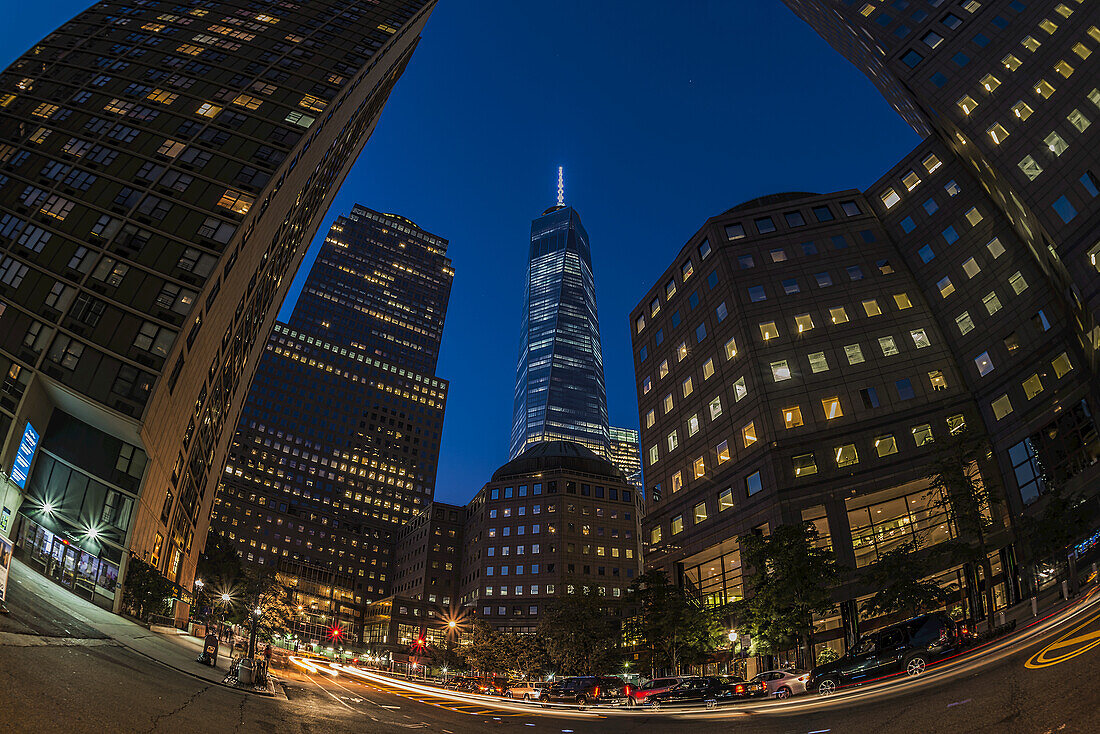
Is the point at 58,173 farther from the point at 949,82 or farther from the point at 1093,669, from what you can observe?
the point at 949,82

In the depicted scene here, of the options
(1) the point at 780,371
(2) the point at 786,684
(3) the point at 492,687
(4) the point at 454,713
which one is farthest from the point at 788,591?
(3) the point at 492,687

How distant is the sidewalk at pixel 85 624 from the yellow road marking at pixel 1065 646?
27.9m

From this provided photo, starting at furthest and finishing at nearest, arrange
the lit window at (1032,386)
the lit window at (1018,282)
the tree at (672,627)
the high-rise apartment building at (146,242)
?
the high-rise apartment building at (146,242), the lit window at (1018,282), the tree at (672,627), the lit window at (1032,386)

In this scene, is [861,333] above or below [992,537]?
above

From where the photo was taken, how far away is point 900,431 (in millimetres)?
50406

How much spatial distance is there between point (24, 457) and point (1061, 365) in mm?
78733

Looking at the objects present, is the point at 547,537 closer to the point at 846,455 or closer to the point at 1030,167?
the point at 846,455

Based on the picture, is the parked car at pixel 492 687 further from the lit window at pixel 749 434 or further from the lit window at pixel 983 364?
the lit window at pixel 983 364

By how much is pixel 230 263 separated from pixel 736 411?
167ft

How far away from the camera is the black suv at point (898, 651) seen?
23.1 metres

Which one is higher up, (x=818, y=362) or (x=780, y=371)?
(x=818, y=362)

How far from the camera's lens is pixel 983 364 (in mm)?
49688

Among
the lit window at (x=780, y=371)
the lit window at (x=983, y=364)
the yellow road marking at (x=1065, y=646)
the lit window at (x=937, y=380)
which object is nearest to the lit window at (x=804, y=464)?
the lit window at (x=780, y=371)

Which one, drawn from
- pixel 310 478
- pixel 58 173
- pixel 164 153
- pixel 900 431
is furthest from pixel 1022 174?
pixel 310 478
